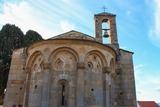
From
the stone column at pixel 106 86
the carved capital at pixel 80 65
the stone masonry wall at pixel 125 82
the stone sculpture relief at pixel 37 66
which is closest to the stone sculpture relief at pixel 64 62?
the carved capital at pixel 80 65

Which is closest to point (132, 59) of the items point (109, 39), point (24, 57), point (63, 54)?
point (109, 39)

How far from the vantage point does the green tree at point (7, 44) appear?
15.6 m

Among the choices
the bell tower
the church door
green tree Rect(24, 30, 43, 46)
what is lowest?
the church door

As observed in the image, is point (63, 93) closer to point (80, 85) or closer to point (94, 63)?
point (80, 85)

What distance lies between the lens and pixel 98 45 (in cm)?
944

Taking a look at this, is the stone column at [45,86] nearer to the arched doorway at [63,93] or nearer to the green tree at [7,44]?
the arched doorway at [63,93]

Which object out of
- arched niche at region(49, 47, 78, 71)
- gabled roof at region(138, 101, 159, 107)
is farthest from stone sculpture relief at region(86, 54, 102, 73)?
gabled roof at region(138, 101, 159, 107)

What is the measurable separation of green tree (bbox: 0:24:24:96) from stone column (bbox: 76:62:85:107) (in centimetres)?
978

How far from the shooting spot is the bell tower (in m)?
12.3

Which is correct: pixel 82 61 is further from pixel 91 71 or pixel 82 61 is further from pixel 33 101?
pixel 33 101

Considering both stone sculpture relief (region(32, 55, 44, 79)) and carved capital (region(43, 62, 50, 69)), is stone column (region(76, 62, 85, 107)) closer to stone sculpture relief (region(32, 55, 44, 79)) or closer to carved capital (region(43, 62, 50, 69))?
carved capital (region(43, 62, 50, 69))

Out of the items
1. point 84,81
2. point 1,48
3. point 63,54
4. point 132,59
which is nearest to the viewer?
point 84,81

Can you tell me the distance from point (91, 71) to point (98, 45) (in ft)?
5.01

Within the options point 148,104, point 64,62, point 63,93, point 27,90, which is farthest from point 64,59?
point 148,104
